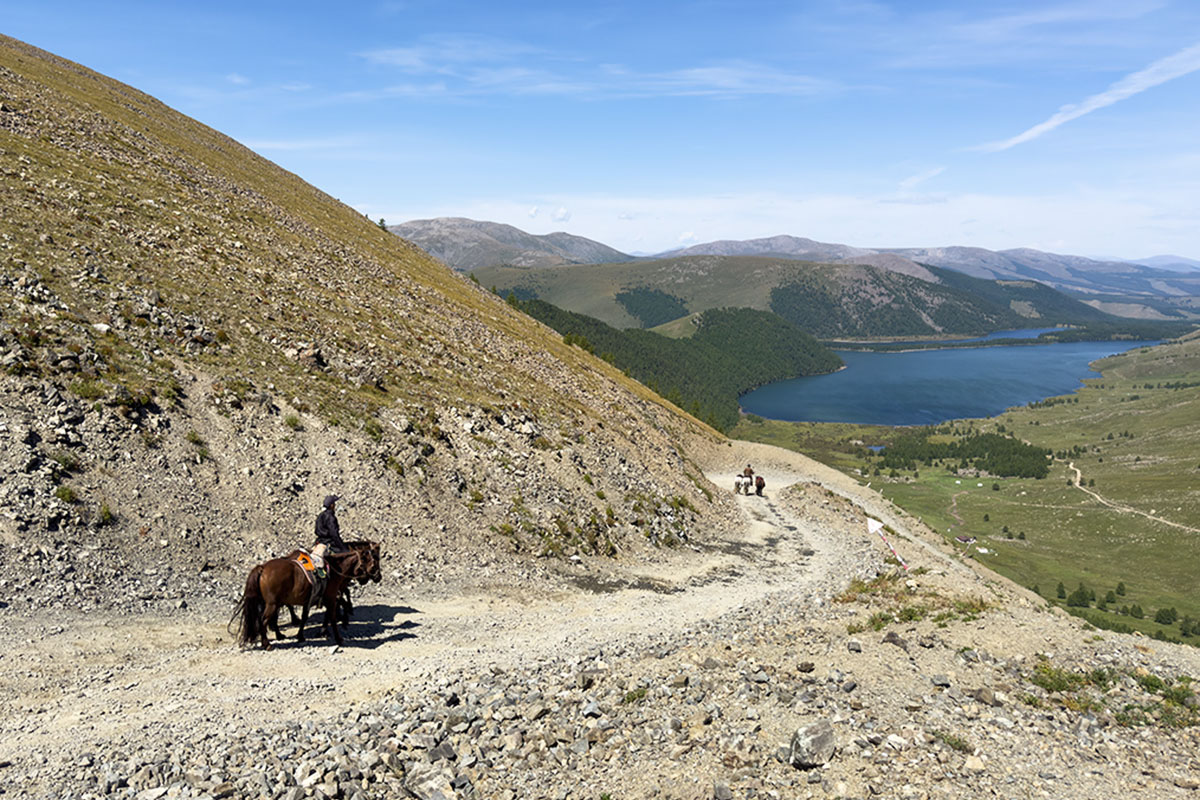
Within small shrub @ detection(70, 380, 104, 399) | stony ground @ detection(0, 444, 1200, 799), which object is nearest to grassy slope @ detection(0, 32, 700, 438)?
small shrub @ detection(70, 380, 104, 399)

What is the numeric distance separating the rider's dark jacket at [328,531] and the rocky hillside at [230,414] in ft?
17.7

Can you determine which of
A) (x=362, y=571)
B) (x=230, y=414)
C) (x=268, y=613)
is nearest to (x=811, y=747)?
(x=362, y=571)

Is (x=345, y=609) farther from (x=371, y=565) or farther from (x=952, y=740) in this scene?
(x=952, y=740)

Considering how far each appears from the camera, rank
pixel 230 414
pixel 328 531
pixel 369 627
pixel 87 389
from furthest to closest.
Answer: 1. pixel 230 414
2. pixel 87 389
3. pixel 369 627
4. pixel 328 531

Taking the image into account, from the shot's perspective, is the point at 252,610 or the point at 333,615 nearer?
the point at 252,610

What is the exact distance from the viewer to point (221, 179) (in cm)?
6775

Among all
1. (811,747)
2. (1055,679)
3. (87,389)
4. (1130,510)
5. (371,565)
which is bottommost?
(1130,510)

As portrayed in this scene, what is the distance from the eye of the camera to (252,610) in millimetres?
18266

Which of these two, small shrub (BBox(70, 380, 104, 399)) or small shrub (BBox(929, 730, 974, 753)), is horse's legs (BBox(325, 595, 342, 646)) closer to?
small shrub (BBox(70, 380, 104, 399))

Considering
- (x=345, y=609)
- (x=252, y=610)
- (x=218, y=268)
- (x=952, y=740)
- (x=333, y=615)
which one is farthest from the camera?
(x=218, y=268)

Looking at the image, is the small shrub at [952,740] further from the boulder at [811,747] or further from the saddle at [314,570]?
the saddle at [314,570]

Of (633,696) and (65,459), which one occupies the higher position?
(65,459)

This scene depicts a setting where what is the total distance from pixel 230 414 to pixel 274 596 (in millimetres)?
14670

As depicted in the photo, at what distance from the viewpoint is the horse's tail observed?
18094 mm
